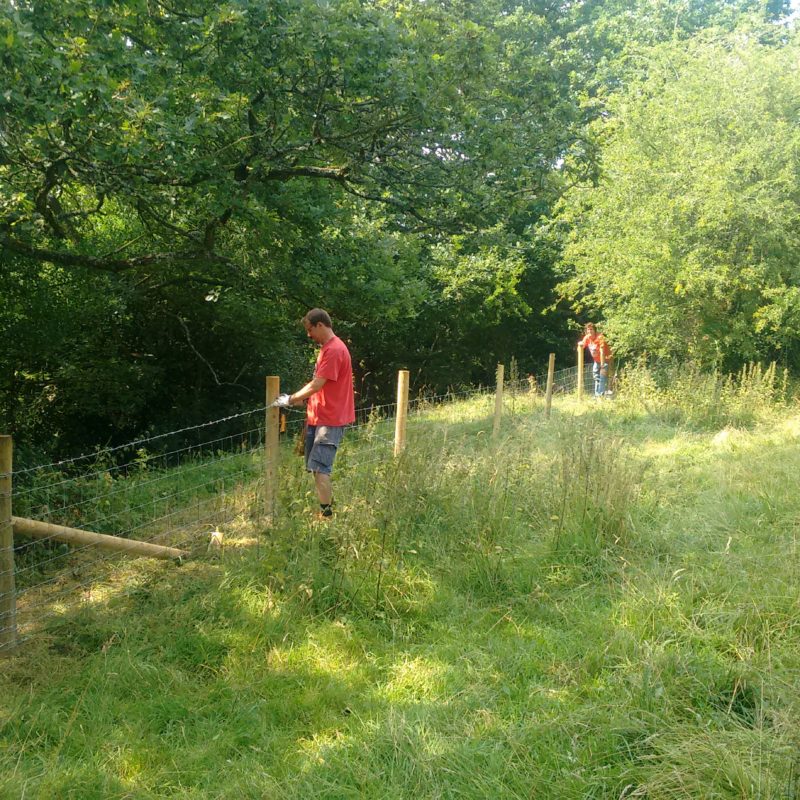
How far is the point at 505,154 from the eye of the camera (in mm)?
9297

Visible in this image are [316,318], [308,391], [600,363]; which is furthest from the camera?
[600,363]

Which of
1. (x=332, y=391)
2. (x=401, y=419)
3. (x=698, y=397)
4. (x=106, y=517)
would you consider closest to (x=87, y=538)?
(x=106, y=517)

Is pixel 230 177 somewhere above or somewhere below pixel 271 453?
above

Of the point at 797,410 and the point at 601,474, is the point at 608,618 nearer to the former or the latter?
the point at 601,474

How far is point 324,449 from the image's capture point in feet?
20.2

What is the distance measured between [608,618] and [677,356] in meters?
14.6

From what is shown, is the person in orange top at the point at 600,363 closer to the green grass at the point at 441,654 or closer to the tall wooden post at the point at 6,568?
the green grass at the point at 441,654

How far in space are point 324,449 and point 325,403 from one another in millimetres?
377

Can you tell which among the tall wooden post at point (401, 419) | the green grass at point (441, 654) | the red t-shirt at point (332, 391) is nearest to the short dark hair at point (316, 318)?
the red t-shirt at point (332, 391)

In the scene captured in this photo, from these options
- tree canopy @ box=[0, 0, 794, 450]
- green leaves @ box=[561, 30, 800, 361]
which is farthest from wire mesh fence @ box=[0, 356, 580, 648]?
green leaves @ box=[561, 30, 800, 361]

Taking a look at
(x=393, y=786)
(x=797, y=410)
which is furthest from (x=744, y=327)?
(x=393, y=786)

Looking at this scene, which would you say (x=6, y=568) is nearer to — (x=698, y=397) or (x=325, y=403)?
(x=325, y=403)

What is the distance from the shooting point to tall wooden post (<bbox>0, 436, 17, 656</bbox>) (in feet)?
14.1

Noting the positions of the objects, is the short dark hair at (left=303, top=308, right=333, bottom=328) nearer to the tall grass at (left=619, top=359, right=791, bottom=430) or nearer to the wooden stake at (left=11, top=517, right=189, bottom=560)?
the wooden stake at (left=11, top=517, right=189, bottom=560)
